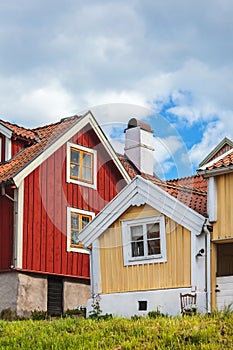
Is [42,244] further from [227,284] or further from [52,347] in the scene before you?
[52,347]

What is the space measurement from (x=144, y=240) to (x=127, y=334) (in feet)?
27.4

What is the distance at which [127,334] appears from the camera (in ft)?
53.7

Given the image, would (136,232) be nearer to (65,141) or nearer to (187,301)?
(187,301)

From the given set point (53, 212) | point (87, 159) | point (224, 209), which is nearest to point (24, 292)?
point (53, 212)

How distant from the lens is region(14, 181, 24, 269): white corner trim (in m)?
28.0

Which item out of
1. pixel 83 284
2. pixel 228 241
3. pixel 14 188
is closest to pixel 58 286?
pixel 83 284

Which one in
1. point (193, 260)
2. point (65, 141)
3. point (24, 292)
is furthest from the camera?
point (65, 141)

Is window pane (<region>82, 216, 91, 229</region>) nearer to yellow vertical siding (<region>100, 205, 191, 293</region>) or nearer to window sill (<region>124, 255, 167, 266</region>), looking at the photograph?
yellow vertical siding (<region>100, 205, 191, 293</region>)

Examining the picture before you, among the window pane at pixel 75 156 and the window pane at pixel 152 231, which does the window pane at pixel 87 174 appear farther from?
the window pane at pixel 152 231

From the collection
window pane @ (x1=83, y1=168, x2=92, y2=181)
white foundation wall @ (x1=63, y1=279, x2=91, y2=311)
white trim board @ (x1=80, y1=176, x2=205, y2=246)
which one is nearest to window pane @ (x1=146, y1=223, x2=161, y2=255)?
white trim board @ (x1=80, y1=176, x2=205, y2=246)

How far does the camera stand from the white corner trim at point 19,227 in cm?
2800

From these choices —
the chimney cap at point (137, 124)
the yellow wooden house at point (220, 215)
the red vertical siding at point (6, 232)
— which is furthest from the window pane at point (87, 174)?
the yellow wooden house at point (220, 215)

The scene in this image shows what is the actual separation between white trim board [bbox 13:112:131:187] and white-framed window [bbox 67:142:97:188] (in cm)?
51

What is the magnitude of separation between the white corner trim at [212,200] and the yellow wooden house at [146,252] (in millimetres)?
312
